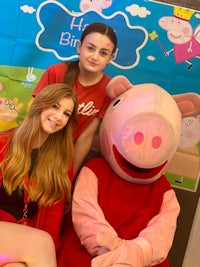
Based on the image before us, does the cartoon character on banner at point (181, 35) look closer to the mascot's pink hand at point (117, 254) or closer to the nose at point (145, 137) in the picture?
the nose at point (145, 137)

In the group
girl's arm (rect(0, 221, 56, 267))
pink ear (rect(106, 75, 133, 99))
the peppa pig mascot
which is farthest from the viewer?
pink ear (rect(106, 75, 133, 99))

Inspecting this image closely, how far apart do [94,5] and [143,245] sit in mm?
823

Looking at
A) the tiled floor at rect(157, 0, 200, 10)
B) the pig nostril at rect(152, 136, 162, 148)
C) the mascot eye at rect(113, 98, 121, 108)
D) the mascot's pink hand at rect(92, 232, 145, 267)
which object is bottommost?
the mascot's pink hand at rect(92, 232, 145, 267)

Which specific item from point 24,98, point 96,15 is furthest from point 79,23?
point 24,98

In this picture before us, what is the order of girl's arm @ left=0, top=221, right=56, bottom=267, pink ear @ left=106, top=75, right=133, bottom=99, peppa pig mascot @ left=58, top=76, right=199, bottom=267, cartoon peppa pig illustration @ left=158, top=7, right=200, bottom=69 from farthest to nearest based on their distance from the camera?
cartoon peppa pig illustration @ left=158, top=7, right=200, bottom=69
pink ear @ left=106, top=75, right=133, bottom=99
peppa pig mascot @ left=58, top=76, right=199, bottom=267
girl's arm @ left=0, top=221, right=56, bottom=267

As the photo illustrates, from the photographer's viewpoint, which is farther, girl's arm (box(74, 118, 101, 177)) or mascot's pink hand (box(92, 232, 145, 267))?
girl's arm (box(74, 118, 101, 177))

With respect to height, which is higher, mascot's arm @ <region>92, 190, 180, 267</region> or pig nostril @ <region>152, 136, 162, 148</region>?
pig nostril @ <region>152, 136, 162, 148</region>

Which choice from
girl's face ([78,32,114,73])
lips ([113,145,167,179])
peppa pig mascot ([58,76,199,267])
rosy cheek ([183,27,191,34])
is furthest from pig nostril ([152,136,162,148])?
rosy cheek ([183,27,191,34])

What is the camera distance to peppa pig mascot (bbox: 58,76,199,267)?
1.24 metres

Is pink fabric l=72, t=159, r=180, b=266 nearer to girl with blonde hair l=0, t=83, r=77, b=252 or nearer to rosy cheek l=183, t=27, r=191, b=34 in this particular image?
girl with blonde hair l=0, t=83, r=77, b=252

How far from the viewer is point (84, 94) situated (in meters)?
1.42

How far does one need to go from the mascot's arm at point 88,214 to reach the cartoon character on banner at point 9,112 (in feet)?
1.08

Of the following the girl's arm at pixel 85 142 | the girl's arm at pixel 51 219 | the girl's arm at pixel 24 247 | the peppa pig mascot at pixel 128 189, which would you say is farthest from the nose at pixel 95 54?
the girl's arm at pixel 24 247

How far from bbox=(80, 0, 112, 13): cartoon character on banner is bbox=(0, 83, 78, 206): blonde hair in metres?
0.32
